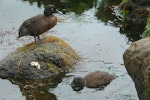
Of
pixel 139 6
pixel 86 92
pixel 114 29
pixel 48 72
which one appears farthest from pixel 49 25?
pixel 139 6

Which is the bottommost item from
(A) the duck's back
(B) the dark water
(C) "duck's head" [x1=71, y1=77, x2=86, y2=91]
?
(B) the dark water

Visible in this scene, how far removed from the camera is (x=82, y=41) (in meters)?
16.7

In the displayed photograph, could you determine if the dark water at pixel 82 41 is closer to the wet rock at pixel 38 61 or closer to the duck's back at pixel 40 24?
the wet rock at pixel 38 61

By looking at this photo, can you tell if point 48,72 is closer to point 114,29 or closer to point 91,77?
point 91,77

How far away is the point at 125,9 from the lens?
2058 centimetres

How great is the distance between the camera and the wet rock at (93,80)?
11.9 meters

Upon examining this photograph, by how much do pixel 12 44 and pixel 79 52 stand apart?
297 cm

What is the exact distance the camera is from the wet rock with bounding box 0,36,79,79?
41.6 ft

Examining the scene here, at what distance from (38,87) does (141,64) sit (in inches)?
148

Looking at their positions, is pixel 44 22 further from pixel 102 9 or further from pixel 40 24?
pixel 102 9

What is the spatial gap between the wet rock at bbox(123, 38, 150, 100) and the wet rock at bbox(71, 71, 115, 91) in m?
2.04

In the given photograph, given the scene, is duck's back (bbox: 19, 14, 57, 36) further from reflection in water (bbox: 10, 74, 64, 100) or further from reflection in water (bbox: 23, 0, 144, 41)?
reflection in water (bbox: 23, 0, 144, 41)

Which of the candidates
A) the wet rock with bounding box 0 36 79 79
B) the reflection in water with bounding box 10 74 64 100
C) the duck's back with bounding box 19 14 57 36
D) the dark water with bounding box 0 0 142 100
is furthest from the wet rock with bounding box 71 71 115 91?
the duck's back with bounding box 19 14 57 36

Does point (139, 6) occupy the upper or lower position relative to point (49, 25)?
lower
